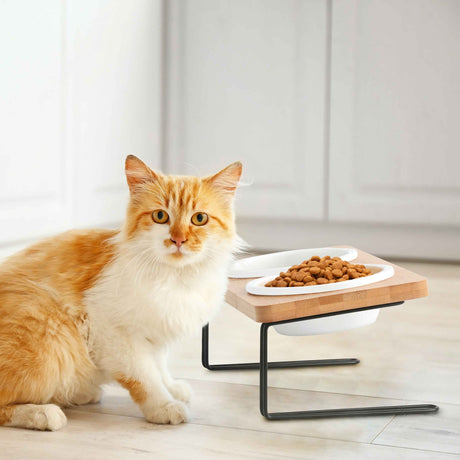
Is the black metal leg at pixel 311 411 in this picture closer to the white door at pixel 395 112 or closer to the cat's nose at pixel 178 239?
the cat's nose at pixel 178 239

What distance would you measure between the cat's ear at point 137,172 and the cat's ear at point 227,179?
10 cm

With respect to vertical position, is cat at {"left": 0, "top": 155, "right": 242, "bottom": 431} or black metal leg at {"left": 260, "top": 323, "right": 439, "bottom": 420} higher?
cat at {"left": 0, "top": 155, "right": 242, "bottom": 431}

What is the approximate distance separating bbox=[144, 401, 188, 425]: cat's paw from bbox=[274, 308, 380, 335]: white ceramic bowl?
28cm

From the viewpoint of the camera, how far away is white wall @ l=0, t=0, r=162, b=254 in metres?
2.35

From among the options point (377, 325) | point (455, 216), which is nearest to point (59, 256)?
point (377, 325)

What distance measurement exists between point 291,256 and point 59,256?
531mm

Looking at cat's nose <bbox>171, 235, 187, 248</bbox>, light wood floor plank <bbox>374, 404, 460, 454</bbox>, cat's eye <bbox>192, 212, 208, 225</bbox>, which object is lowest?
light wood floor plank <bbox>374, 404, 460, 454</bbox>

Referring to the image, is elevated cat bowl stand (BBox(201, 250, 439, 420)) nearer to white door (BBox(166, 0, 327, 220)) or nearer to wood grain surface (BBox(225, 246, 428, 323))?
wood grain surface (BBox(225, 246, 428, 323))

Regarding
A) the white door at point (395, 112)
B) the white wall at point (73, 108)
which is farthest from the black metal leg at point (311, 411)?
the white door at point (395, 112)

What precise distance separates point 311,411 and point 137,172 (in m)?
0.50

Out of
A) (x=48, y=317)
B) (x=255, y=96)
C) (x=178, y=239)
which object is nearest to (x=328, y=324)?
(x=178, y=239)

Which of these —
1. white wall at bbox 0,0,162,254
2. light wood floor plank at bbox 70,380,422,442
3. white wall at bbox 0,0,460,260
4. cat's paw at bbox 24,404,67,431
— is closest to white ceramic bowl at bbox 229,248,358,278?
light wood floor plank at bbox 70,380,422,442

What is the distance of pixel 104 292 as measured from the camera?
128cm

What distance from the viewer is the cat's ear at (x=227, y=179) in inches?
50.8
